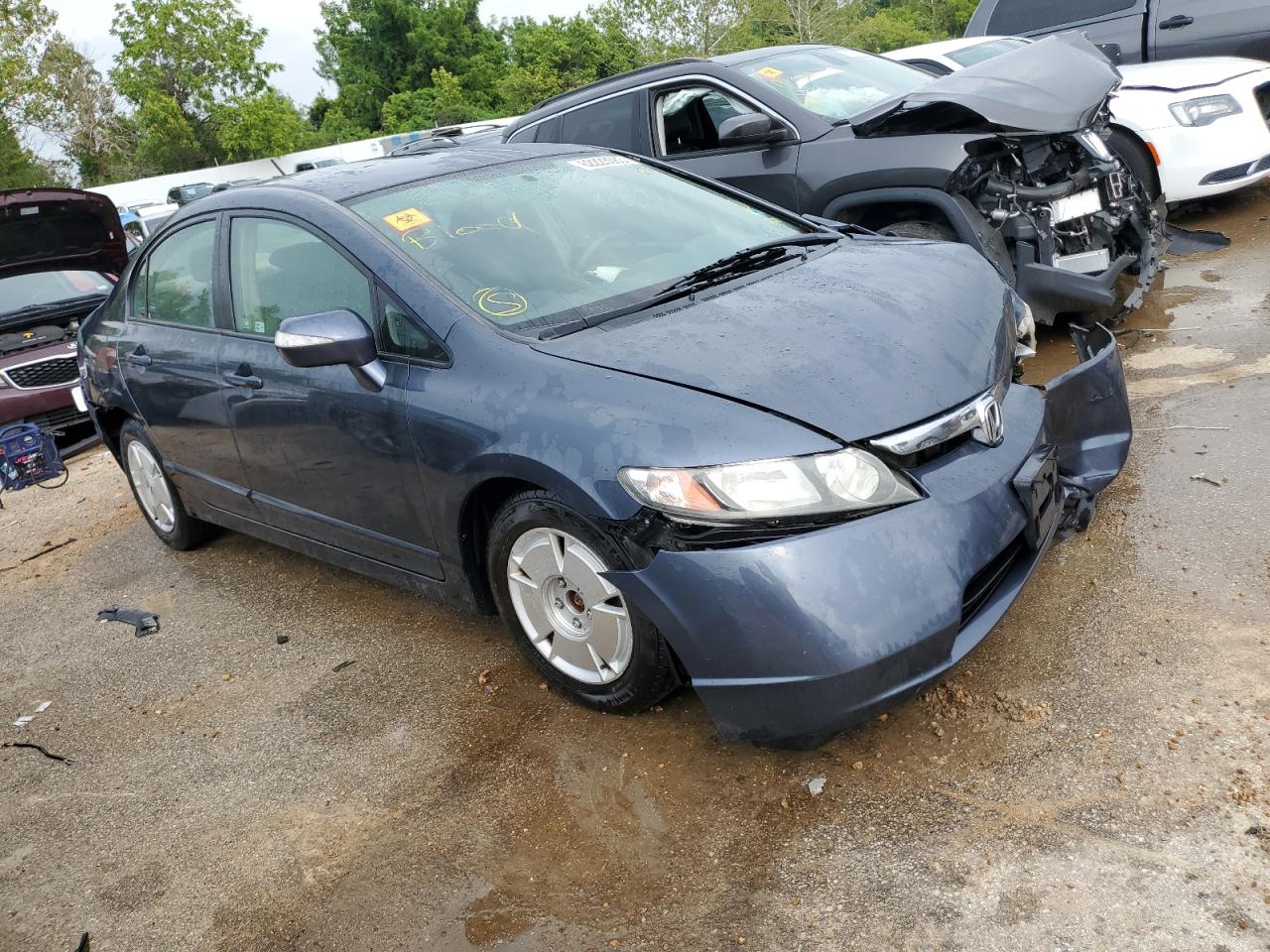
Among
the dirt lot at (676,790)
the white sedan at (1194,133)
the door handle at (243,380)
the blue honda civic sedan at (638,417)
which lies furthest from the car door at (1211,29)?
the door handle at (243,380)

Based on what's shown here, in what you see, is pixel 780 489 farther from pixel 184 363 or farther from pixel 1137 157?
pixel 1137 157

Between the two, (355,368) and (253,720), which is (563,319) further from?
(253,720)

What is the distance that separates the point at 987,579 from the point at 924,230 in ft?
10.5

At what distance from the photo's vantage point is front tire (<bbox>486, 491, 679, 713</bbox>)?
2.96 m

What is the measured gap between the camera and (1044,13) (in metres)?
9.66

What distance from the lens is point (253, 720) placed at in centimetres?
378

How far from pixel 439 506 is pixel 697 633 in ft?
3.54

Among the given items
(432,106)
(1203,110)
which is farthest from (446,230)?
(432,106)

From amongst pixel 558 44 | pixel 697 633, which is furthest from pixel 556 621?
pixel 558 44

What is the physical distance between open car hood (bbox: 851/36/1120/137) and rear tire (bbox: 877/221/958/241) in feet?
1.50

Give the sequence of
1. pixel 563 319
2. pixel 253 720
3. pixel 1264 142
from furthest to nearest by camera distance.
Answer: pixel 1264 142
pixel 253 720
pixel 563 319

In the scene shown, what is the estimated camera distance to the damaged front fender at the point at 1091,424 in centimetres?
353

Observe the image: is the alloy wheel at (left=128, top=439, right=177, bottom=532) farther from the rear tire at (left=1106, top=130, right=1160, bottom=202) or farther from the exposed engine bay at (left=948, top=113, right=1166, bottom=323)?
the rear tire at (left=1106, top=130, right=1160, bottom=202)

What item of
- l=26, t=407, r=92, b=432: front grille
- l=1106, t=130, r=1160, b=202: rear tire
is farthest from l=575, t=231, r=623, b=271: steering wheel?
l=26, t=407, r=92, b=432: front grille
